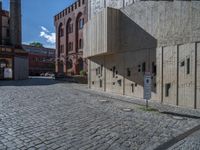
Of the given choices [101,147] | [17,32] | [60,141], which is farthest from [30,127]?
[17,32]

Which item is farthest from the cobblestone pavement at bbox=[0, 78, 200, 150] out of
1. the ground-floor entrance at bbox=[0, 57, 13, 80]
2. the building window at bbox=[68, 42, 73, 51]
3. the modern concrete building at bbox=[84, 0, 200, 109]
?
the building window at bbox=[68, 42, 73, 51]

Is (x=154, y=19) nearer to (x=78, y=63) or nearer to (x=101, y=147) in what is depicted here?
(x=101, y=147)

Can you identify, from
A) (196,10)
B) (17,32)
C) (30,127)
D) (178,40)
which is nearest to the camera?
(30,127)

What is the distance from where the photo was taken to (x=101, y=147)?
464cm

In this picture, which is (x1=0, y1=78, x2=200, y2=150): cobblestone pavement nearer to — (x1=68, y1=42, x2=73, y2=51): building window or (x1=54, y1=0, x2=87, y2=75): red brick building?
(x1=54, y1=0, x2=87, y2=75): red brick building

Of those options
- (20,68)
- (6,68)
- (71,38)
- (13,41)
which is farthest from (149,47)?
(71,38)

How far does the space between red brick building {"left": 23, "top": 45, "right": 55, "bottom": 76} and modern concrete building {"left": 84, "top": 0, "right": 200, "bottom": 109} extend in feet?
143

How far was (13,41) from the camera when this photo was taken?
32594 mm

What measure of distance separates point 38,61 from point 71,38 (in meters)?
22.8

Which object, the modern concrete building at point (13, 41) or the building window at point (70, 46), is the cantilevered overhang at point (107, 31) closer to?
the modern concrete building at point (13, 41)

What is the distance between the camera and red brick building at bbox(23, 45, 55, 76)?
57250 mm

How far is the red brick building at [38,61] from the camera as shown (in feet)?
188

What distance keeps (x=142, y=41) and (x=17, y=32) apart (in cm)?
2633

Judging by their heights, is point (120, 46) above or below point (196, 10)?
below
